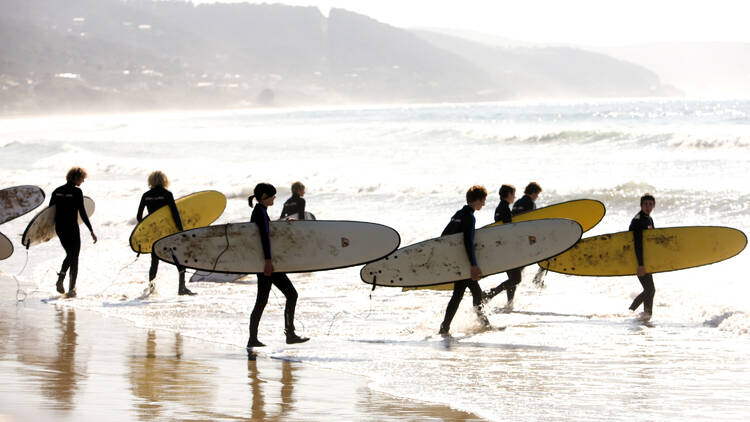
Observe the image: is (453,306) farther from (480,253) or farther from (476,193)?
(476,193)

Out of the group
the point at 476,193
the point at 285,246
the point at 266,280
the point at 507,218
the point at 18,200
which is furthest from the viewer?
the point at 18,200

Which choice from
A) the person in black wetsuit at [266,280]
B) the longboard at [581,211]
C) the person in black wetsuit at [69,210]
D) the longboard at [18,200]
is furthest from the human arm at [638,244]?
the longboard at [18,200]

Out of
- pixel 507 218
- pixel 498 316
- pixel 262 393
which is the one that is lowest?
pixel 262 393

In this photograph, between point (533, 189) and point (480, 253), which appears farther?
point (533, 189)

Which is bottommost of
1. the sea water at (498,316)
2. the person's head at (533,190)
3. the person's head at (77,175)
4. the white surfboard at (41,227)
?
the sea water at (498,316)

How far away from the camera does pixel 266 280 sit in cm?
697

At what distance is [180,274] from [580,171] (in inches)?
724

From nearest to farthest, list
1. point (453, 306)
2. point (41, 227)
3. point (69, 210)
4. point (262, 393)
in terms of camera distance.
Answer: point (262, 393) → point (453, 306) → point (69, 210) → point (41, 227)

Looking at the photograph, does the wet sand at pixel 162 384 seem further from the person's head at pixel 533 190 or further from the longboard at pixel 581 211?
the longboard at pixel 581 211

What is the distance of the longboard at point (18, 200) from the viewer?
11453 millimetres

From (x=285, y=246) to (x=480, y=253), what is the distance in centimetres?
165

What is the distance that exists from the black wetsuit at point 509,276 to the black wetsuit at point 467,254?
1.67ft

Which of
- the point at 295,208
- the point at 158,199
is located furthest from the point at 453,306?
the point at 158,199

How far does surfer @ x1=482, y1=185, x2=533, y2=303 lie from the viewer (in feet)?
27.1
